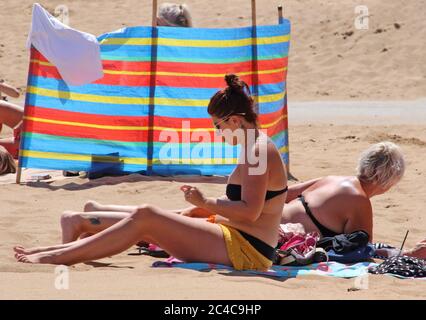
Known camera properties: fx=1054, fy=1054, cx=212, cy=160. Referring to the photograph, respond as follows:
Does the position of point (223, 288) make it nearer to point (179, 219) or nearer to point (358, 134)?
point (179, 219)

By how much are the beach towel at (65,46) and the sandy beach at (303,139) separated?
892mm

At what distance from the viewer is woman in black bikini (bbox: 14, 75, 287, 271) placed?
5.20 m

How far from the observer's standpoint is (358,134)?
11109 mm

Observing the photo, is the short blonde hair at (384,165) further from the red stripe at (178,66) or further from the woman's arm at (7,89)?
the woman's arm at (7,89)

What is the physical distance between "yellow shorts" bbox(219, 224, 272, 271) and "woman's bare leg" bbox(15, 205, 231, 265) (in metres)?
0.04

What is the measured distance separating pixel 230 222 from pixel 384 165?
3.48ft

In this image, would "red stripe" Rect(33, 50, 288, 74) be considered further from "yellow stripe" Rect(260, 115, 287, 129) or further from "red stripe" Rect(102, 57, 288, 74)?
"yellow stripe" Rect(260, 115, 287, 129)

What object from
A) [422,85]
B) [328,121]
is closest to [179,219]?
[328,121]

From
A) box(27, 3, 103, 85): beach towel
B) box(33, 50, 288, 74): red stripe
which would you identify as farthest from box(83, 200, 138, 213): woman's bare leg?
box(33, 50, 288, 74): red stripe

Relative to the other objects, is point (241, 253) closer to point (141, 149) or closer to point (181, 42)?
point (141, 149)

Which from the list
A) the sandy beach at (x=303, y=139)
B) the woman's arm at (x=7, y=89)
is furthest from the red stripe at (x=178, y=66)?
the woman's arm at (x=7, y=89)

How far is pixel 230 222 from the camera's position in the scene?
531 centimetres

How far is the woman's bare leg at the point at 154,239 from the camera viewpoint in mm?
5215

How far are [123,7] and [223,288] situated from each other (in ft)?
50.0
